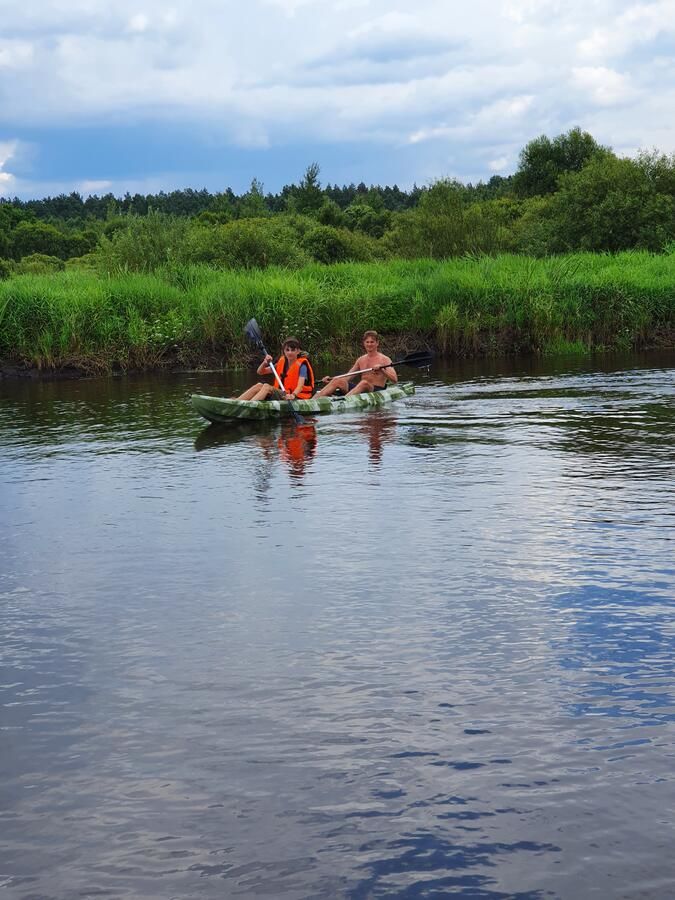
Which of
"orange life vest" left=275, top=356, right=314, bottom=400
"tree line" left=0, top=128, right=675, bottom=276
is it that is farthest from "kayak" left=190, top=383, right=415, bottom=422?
"tree line" left=0, top=128, right=675, bottom=276

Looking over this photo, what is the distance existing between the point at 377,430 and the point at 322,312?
10.6 meters

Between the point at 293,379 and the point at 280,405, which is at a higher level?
the point at 293,379

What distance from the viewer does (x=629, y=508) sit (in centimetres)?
936

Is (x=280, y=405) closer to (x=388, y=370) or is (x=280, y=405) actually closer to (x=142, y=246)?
(x=388, y=370)

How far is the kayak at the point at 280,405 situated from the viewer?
15.1 m

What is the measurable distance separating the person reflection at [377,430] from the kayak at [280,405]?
0.37 m

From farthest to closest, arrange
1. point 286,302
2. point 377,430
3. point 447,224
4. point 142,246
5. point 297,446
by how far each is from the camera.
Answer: point 447,224
point 142,246
point 286,302
point 377,430
point 297,446

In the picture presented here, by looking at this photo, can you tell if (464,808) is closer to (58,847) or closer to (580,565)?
(58,847)

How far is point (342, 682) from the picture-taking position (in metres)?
5.60


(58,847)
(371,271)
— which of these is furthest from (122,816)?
(371,271)

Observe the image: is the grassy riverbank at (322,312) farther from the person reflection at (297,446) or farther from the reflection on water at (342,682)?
the reflection on water at (342,682)

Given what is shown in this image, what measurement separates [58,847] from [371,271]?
83.2 ft

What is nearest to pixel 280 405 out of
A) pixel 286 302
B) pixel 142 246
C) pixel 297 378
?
pixel 297 378

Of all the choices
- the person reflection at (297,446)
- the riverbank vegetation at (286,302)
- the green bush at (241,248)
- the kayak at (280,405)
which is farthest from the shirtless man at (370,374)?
the green bush at (241,248)
